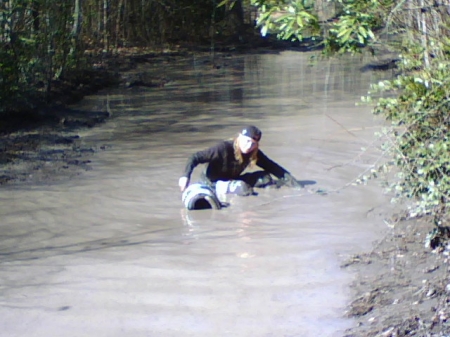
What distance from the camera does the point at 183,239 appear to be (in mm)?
8555

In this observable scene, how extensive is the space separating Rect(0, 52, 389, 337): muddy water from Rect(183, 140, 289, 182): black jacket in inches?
13.7

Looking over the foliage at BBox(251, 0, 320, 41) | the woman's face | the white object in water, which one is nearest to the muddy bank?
the foliage at BBox(251, 0, 320, 41)

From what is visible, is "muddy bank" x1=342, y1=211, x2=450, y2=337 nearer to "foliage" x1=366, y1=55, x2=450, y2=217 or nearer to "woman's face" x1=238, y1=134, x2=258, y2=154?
"foliage" x1=366, y1=55, x2=450, y2=217

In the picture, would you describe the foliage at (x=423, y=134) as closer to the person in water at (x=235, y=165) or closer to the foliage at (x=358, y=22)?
the foliage at (x=358, y=22)

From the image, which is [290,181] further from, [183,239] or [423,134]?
[423,134]

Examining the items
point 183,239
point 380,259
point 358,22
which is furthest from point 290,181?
point 358,22

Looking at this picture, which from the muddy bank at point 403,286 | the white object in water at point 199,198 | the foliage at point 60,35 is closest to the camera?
the muddy bank at point 403,286

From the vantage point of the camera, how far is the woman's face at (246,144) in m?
10.3

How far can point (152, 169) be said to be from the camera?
12.1 metres

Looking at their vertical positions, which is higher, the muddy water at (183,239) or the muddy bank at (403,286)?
the muddy bank at (403,286)

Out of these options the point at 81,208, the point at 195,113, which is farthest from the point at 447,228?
the point at 195,113

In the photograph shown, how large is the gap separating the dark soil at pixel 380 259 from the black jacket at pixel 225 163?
2.26m

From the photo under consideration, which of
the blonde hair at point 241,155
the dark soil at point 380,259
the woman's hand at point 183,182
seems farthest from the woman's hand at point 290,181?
the dark soil at point 380,259

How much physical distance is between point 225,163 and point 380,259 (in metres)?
4.03
